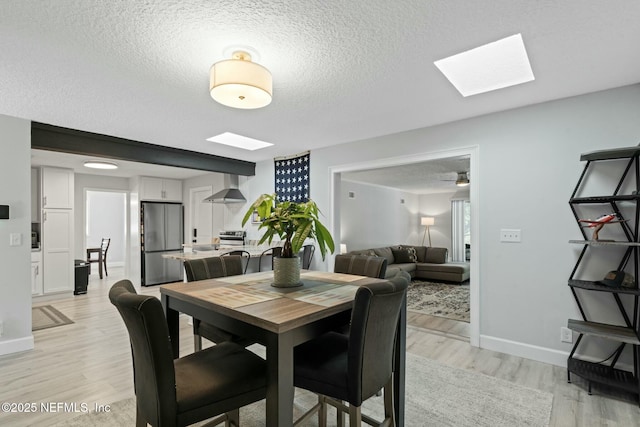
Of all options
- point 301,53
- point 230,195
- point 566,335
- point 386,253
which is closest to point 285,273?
point 301,53

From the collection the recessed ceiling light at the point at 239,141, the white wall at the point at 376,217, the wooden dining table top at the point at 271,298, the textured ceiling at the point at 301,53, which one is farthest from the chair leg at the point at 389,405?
the white wall at the point at 376,217

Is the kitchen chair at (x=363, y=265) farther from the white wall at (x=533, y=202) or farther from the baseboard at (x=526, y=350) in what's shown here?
the baseboard at (x=526, y=350)

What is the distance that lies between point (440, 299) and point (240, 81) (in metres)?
4.78

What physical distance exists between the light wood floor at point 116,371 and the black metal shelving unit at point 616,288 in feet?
0.42

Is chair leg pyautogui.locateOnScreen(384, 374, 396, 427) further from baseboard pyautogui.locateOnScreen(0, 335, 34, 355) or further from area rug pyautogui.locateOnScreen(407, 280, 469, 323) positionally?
baseboard pyautogui.locateOnScreen(0, 335, 34, 355)

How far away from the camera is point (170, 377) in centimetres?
118

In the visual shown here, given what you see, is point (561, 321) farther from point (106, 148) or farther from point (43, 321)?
point (43, 321)

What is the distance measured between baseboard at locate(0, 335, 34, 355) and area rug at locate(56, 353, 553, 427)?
178 cm

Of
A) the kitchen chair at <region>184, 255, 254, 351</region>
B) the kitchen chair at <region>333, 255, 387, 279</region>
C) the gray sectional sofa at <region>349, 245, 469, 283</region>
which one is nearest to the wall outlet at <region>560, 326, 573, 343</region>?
the kitchen chair at <region>333, 255, 387, 279</region>

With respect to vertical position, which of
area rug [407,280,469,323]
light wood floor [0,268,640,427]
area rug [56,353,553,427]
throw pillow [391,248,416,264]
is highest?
throw pillow [391,248,416,264]

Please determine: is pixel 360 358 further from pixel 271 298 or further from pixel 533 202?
pixel 533 202

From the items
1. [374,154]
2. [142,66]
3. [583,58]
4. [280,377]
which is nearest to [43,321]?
[142,66]

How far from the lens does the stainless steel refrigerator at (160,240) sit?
21.9 feet

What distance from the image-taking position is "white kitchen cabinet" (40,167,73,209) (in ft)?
18.2
